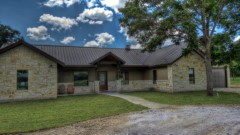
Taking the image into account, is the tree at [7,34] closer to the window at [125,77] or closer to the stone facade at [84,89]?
the stone facade at [84,89]

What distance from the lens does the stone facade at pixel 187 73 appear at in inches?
762

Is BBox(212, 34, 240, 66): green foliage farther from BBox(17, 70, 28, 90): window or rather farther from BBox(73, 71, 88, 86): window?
BBox(17, 70, 28, 90): window

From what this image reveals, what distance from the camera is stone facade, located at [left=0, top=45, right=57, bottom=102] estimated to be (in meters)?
14.9

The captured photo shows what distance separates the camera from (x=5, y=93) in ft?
48.4

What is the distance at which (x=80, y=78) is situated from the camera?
20375 millimetres

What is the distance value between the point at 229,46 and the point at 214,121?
12029 mm

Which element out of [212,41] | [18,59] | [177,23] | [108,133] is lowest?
[108,133]

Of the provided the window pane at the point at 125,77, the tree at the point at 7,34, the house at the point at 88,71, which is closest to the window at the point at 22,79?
the house at the point at 88,71

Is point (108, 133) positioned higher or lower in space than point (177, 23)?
lower

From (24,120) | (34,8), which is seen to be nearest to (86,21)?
(34,8)

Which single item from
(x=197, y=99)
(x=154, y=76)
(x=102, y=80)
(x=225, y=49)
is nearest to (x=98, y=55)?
(x=102, y=80)

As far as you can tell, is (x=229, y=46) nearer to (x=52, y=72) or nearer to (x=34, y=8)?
(x=52, y=72)

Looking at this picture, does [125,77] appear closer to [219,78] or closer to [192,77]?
[192,77]

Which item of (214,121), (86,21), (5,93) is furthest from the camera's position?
(86,21)
